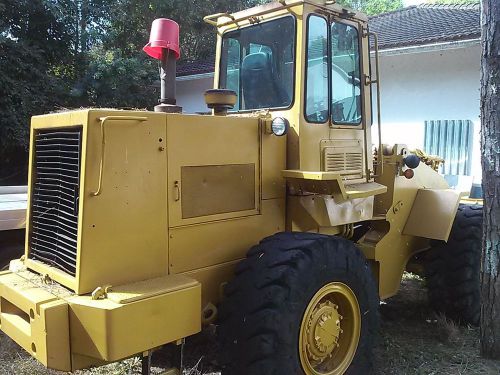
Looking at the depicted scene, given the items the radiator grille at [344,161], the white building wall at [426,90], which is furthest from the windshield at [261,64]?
the white building wall at [426,90]

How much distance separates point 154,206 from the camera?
294cm

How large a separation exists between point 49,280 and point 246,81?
2132 millimetres

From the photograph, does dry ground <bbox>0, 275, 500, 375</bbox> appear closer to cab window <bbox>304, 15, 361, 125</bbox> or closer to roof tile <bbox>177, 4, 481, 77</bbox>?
cab window <bbox>304, 15, 361, 125</bbox>

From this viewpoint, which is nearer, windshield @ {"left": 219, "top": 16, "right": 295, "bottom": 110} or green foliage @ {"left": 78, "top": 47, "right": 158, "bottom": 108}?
windshield @ {"left": 219, "top": 16, "right": 295, "bottom": 110}

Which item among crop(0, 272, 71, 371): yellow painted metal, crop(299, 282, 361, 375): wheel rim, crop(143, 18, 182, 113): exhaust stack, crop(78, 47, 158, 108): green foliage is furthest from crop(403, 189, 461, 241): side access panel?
crop(78, 47, 158, 108): green foliage

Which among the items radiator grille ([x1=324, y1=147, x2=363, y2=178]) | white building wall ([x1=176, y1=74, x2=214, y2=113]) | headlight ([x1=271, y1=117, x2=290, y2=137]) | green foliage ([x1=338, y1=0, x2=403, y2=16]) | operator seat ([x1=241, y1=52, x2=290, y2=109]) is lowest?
radiator grille ([x1=324, y1=147, x2=363, y2=178])

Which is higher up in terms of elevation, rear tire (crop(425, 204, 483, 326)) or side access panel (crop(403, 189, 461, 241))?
side access panel (crop(403, 189, 461, 241))

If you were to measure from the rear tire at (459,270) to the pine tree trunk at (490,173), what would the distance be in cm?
63

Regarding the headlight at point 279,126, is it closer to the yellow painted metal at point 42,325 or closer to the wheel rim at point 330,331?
the wheel rim at point 330,331

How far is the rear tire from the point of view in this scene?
15.6ft

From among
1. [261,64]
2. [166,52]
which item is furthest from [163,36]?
[261,64]

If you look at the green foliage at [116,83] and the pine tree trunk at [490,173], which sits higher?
the green foliage at [116,83]

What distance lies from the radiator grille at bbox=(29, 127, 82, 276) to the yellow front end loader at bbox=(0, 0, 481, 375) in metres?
0.01

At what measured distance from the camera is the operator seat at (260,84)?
375cm
